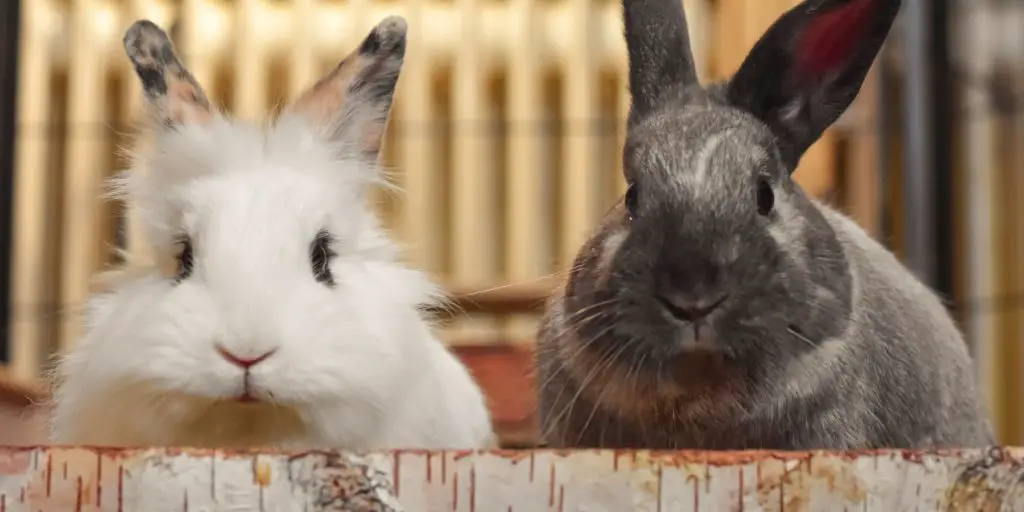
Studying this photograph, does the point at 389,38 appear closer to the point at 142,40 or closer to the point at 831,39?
the point at 142,40

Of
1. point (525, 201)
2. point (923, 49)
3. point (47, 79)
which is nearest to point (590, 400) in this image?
point (923, 49)

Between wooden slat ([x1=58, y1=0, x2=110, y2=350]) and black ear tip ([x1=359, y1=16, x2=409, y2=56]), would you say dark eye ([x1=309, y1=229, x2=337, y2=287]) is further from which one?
wooden slat ([x1=58, y1=0, x2=110, y2=350])

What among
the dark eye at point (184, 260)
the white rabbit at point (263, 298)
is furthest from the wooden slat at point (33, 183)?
the dark eye at point (184, 260)

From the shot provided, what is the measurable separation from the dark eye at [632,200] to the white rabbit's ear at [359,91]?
256mm

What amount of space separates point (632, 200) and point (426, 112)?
1.56 meters

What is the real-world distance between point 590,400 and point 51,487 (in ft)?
1.58

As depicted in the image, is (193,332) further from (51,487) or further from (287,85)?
(287,85)

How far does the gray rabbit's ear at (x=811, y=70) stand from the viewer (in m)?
0.96

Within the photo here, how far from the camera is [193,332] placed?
84cm

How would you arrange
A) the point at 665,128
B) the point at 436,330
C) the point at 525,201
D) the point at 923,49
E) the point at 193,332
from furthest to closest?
the point at 525,201 → the point at 923,49 → the point at 436,330 → the point at 665,128 → the point at 193,332

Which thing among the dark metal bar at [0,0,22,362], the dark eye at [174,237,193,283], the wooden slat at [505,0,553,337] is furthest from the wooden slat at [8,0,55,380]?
the dark eye at [174,237,193,283]

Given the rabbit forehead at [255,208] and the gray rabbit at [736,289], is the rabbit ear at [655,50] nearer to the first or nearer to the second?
the gray rabbit at [736,289]

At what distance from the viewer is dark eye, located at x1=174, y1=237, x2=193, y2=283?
36.4 inches

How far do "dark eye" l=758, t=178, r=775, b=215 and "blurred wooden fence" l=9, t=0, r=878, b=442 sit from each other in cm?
137
